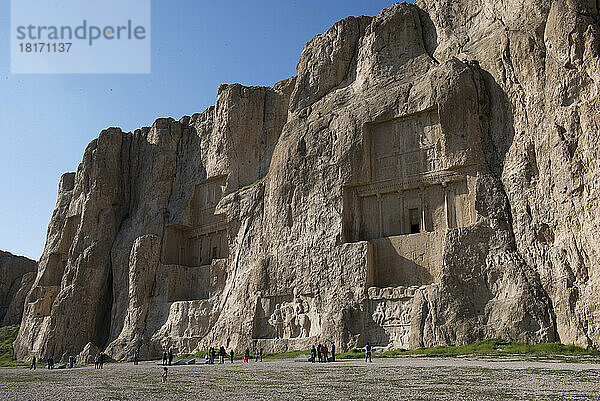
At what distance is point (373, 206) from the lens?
107 feet

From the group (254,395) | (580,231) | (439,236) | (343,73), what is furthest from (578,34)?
(254,395)

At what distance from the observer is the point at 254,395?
502 inches

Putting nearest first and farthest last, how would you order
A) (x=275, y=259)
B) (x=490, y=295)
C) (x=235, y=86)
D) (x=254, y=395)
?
(x=254, y=395) → (x=490, y=295) → (x=275, y=259) → (x=235, y=86)

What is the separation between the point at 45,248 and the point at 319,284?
29.2 meters

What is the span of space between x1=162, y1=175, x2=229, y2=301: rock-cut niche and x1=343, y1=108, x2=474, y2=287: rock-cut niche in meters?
12.1

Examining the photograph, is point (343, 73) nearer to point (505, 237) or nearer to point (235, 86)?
point (235, 86)

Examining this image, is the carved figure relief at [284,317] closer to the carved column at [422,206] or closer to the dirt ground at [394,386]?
the carved column at [422,206]

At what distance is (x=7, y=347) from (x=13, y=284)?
45.9 ft

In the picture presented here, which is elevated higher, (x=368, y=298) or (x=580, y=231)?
(x=580, y=231)

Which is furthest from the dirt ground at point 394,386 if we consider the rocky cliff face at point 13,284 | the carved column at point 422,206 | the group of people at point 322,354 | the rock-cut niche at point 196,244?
the rocky cliff face at point 13,284

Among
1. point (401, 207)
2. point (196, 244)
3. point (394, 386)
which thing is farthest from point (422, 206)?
point (196, 244)

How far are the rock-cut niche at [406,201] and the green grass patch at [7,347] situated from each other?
26.5m

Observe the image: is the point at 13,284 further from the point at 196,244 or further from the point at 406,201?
the point at 406,201

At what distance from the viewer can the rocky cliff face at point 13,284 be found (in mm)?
58250
